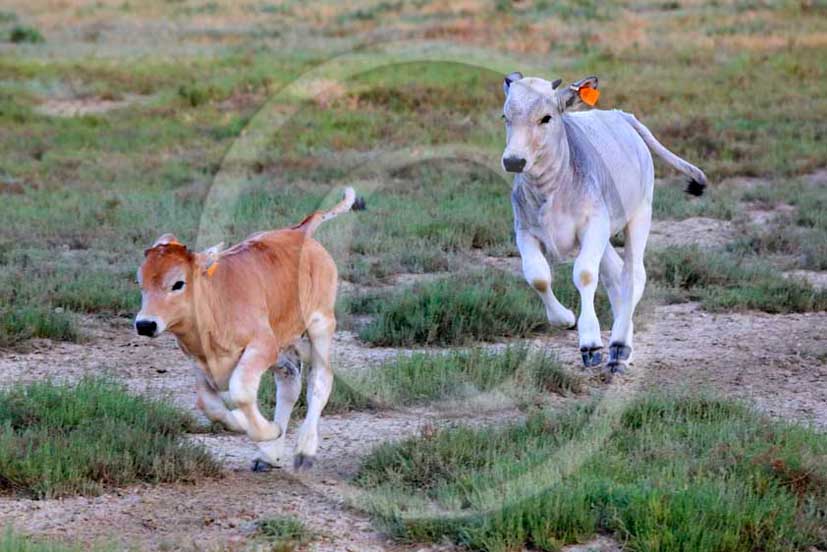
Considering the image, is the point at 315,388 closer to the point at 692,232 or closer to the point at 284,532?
the point at 284,532

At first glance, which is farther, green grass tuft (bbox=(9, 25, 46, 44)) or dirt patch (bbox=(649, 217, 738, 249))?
green grass tuft (bbox=(9, 25, 46, 44))

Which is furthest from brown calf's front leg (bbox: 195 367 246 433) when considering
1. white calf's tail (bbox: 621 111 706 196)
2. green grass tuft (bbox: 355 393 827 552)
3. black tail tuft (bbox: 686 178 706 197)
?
black tail tuft (bbox: 686 178 706 197)

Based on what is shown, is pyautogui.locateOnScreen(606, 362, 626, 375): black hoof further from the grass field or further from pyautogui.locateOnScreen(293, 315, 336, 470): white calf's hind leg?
pyautogui.locateOnScreen(293, 315, 336, 470): white calf's hind leg

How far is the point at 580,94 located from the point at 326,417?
2.41 metres

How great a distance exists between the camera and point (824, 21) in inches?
1046

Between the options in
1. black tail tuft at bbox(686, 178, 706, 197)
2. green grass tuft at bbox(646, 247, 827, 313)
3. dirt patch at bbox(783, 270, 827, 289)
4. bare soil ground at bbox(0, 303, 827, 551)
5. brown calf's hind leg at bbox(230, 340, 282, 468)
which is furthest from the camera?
dirt patch at bbox(783, 270, 827, 289)

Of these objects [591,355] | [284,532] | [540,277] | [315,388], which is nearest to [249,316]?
[315,388]

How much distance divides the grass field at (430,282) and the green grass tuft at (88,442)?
17mm

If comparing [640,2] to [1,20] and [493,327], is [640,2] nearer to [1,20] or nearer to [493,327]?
[1,20]

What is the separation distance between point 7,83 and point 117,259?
11301 millimetres

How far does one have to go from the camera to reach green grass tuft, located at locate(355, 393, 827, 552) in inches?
218

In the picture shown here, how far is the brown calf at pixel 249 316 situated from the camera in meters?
6.01

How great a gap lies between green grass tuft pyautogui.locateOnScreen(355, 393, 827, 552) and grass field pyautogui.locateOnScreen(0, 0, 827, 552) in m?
0.02

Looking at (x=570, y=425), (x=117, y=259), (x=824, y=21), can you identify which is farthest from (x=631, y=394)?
(x=824, y=21)
